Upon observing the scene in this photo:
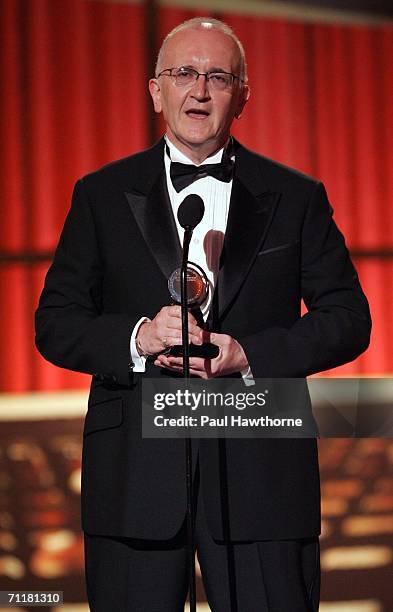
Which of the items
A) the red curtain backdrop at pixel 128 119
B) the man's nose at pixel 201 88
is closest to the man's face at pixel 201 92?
the man's nose at pixel 201 88

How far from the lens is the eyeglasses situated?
156cm

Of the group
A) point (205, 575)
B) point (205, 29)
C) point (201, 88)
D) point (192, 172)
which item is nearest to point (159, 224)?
point (192, 172)

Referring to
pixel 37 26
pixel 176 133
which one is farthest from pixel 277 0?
pixel 176 133

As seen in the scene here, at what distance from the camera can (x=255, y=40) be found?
305 centimetres

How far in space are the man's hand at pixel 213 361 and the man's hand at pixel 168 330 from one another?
2cm

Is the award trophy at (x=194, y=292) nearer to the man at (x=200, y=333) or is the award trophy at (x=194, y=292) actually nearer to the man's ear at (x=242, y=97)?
the man at (x=200, y=333)

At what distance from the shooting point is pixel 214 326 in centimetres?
150

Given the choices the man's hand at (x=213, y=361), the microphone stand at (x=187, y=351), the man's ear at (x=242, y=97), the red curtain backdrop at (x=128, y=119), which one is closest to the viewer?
the microphone stand at (x=187, y=351)

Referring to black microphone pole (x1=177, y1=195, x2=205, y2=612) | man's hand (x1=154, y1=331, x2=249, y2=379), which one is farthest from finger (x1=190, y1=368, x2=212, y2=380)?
black microphone pole (x1=177, y1=195, x2=205, y2=612)

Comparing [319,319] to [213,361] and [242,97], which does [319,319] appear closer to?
[213,361]

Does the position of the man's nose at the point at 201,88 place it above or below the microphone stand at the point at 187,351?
above

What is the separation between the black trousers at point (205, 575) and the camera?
1.46 meters

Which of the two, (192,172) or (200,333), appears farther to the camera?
(192,172)

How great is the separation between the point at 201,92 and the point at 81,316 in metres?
0.40
